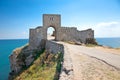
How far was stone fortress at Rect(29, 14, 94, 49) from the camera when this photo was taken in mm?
33125

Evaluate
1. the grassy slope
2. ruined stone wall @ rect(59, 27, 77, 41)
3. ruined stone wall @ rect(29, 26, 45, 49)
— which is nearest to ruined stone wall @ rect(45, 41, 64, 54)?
the grassy slope

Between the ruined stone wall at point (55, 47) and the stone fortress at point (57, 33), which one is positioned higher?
the stone fortress at point (57, 33)

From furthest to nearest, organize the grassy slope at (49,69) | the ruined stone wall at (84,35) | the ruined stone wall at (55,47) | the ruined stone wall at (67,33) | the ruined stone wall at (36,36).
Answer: the ruined stone wall at (84,35) → the ruined stone wall at (67,33) → the ruined stone wall at (36,36) → the ruined stone wall at (55,47) → the grassy slope at (49,69)

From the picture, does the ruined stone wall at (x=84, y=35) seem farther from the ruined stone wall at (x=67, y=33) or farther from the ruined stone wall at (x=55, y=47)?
the ruined stone wall at (x=55, y=47)

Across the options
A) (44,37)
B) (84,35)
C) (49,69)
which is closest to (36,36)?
(44,37)

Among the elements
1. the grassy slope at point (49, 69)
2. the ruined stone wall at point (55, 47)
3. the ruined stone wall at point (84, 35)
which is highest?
the ruined stone wall at point (84, 35)

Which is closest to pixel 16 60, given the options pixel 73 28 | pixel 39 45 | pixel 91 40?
pixel 39 45

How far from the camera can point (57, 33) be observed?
33.7 meters

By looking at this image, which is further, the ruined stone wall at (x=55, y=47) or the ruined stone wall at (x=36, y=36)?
the ruined stone wall at (x=36, y=36)

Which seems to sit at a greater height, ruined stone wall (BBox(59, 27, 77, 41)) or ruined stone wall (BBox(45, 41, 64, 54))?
ruined stone wall (BBox(59, 27, 77, 41))

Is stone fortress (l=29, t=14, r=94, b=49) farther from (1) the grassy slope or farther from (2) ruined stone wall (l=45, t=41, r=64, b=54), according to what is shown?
(1) the grassy slope

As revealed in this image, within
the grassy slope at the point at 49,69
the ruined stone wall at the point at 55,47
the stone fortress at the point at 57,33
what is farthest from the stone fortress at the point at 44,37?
the grassy slope at the point at 49,69

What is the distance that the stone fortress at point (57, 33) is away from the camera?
109 ft

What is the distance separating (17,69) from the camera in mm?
34750
